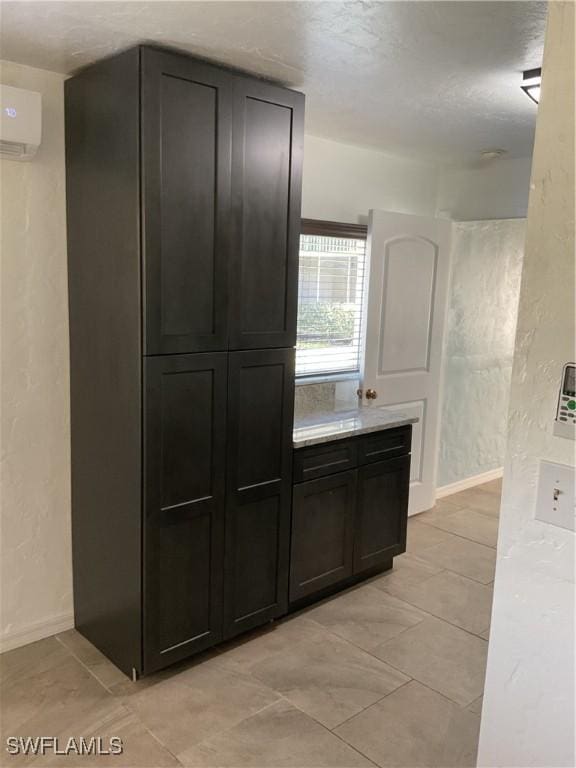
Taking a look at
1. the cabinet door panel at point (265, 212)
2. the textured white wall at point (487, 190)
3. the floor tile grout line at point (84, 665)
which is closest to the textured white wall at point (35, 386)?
the floor tile grout line at point (84, 665)

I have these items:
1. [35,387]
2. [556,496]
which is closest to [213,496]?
[35,387]

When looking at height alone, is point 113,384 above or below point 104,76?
below

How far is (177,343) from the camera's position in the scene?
244cm

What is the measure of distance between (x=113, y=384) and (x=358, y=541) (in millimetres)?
1607

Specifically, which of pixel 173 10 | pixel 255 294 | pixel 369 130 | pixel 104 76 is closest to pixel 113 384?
pixel 255 294

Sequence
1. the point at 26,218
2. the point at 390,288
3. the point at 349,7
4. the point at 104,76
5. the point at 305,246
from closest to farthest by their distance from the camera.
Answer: the point at 349,7
the point at 104,76
the point at 26,218
the point at 305,246
the point at 390,288

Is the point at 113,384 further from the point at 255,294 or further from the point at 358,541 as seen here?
the point at 358,541

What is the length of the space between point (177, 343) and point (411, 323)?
2208 millimetres

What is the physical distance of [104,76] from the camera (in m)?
2.38

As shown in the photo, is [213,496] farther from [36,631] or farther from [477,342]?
[477,342]

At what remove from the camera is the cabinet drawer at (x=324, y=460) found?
9.89ft

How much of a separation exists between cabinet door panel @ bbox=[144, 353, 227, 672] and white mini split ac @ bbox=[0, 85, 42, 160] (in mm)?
949

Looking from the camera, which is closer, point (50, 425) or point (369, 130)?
point (50, 425)

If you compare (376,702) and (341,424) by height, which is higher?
(341,424)
